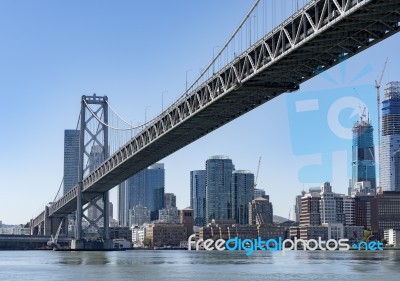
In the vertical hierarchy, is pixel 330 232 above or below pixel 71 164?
below

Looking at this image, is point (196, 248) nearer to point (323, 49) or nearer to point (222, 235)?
point (222, 235)

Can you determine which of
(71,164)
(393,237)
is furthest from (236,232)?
(71,164)

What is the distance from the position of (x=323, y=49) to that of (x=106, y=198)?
62.6 meters

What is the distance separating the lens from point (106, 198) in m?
94.1

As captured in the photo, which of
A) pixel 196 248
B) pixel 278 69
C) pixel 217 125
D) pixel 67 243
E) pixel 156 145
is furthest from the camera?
pixel 196 248

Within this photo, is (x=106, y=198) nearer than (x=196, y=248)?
Yes

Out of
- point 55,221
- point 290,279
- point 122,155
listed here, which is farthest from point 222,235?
point 290,279

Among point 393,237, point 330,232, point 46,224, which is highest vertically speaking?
point 46,224

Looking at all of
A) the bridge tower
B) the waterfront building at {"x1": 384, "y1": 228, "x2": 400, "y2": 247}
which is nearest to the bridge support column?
the bridge tower

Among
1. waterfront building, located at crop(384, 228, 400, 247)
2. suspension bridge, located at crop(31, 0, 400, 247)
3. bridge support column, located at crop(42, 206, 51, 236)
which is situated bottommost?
waterfront building, located at crop(384, 228, 400, 247)

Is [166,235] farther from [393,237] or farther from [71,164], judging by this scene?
[393,237]

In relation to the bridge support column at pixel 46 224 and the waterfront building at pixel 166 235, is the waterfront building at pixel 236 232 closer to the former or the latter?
the waterfront building at pixel 166 235

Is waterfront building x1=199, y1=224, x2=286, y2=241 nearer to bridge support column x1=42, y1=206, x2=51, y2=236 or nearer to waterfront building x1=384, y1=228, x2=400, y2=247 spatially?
waterfront building x1=384, y1=228, x2=400, y2=247

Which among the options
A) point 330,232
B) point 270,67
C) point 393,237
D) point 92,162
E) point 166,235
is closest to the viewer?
point 270,67
